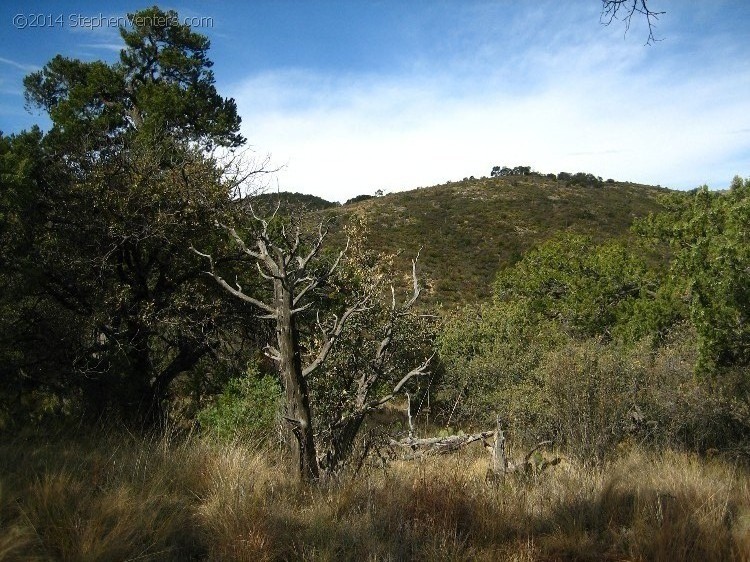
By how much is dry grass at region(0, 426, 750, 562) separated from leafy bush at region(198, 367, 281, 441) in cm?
186

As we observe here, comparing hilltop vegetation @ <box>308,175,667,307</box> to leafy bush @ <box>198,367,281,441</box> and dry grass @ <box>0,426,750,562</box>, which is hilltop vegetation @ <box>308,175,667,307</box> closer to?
leafy bush @ <box>198,367,281,441</box>

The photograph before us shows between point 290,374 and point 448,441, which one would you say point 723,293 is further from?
point 290,374

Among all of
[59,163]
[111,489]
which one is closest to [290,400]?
[111,489]

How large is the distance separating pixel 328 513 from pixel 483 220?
192 feet

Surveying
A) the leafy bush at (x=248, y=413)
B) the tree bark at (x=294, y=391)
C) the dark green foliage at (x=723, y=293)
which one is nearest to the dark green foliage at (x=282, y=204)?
the tree bark at (x=294, y=391)

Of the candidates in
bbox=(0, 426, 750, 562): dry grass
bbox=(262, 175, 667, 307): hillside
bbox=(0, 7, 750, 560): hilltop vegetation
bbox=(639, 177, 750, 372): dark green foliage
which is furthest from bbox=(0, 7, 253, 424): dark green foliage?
bbox=(262, 175, 667, 307): hillside

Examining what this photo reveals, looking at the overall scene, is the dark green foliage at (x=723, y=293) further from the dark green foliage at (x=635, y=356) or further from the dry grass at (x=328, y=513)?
the dry grass at (x=328, y=513)

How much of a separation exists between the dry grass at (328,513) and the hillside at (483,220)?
3249 cm

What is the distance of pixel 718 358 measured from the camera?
873 cm

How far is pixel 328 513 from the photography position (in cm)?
371

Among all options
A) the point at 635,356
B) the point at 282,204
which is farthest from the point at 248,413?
the point at 635,356

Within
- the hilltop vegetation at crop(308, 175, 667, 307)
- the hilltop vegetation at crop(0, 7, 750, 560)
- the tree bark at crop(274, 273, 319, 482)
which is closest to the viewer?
the hilltop vegetation at crop(0, 7, 750, 560)

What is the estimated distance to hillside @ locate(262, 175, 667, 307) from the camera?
46844mm

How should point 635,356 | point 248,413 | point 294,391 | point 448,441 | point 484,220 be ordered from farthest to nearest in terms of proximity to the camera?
point 484,220 < point 635,356 < point 448,441 < point 248,413 < point 294,391
